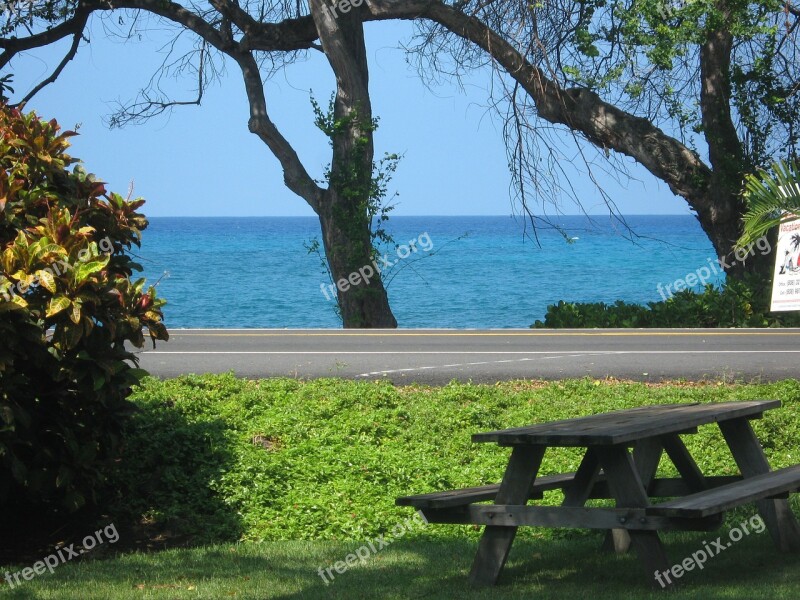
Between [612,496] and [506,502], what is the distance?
0.57 m

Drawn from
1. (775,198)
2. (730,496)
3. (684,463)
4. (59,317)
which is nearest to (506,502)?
(730,496)

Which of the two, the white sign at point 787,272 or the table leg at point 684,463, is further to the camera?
the white sign at point 787,272

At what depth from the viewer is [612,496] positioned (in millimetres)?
5445

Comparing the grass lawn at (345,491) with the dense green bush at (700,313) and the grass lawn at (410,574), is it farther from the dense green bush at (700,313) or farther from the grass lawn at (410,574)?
the dense green bush at (700,313)

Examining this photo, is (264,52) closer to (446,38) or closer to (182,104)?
(182,104)

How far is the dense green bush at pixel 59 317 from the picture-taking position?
20.3 ft

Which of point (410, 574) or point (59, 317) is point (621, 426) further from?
point (59, 317)

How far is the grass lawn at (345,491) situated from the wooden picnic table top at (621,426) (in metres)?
0.80

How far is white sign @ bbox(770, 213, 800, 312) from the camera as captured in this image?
31.7 ft

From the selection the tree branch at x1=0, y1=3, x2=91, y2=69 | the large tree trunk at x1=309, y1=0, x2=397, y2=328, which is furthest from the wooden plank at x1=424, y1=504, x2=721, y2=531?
the tree branch at x1=0, y1=3, x2=91, y2=69

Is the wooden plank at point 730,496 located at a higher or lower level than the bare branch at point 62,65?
lower

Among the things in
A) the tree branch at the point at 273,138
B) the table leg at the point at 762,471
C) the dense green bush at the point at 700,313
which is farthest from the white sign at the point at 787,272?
the tree branch at the point at 273,138

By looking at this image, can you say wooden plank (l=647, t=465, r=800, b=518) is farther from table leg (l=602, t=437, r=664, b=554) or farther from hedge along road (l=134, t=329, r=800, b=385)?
hedge along road (l=134, t=329, r=800, b=385)

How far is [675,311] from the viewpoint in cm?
1800
